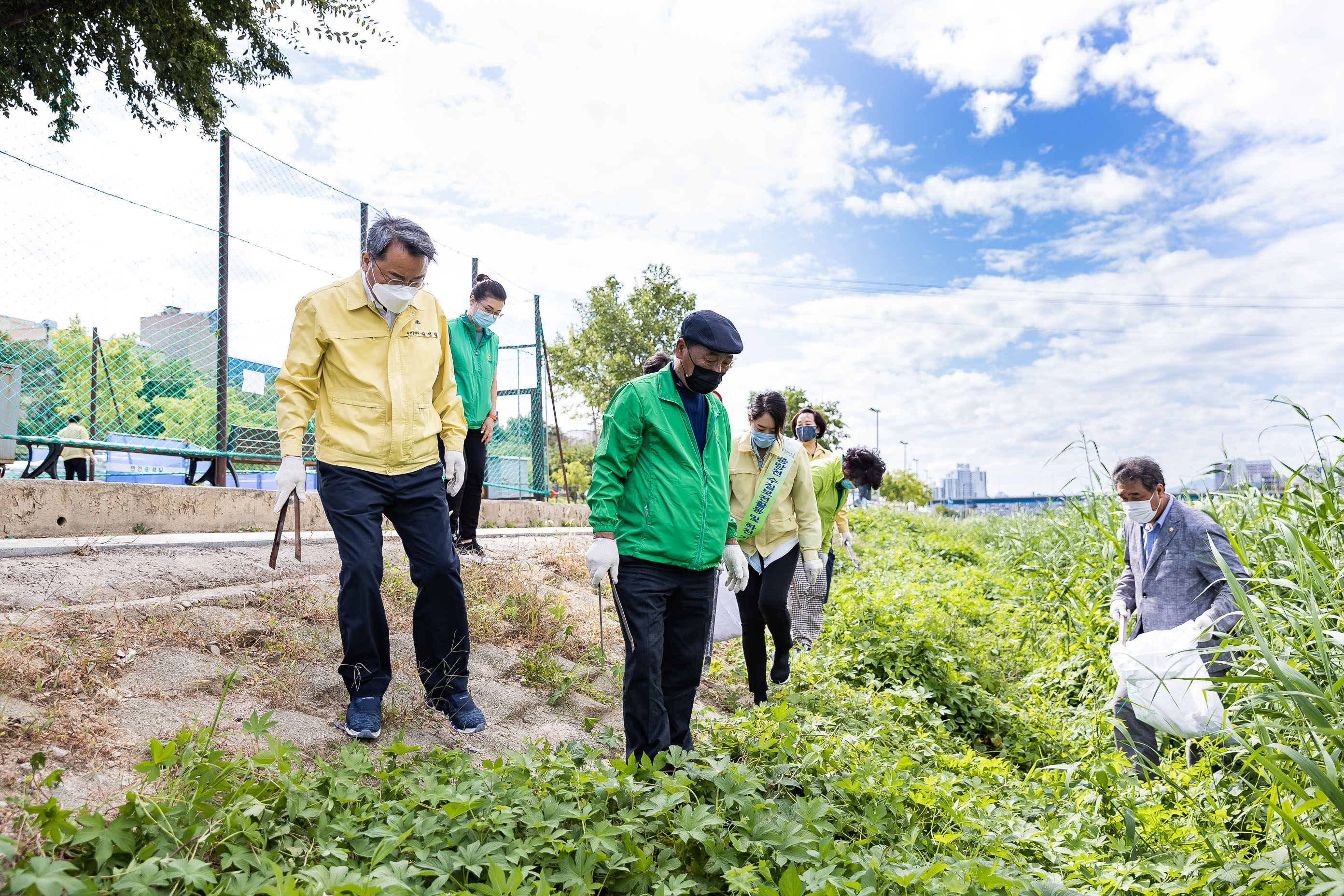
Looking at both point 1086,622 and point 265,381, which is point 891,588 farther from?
point 265,381

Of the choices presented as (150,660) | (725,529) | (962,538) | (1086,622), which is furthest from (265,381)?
(962,538)

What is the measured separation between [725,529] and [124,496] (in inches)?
190

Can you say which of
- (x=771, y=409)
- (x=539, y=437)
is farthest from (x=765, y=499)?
(x=539, y=437)

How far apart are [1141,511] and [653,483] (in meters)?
3.08

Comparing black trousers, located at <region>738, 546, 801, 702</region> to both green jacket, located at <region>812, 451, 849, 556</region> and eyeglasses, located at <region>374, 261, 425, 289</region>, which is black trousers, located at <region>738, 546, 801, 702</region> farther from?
eyeglasses, located at <region>374, 261, 425, 289</region>

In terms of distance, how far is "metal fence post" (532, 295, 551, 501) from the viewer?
1078cm

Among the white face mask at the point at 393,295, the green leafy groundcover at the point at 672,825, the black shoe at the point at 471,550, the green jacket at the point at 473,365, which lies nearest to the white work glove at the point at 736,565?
the green leafy groundcover at the point at 672,825

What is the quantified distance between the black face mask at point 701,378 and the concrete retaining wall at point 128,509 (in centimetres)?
399

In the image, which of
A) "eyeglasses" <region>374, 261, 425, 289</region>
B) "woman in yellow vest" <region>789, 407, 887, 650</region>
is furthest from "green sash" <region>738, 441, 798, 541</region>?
"eyeglasses" <region>374, 261, 425, 289</region>

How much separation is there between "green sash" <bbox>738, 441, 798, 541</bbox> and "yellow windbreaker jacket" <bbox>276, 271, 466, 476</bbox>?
2034mm

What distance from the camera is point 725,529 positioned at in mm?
3234

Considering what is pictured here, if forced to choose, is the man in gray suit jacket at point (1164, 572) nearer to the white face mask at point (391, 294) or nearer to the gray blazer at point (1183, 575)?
the gray blazer at point (1183, 575)

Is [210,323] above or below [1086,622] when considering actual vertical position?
above

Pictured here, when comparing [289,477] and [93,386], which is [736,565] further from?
[93,386]
